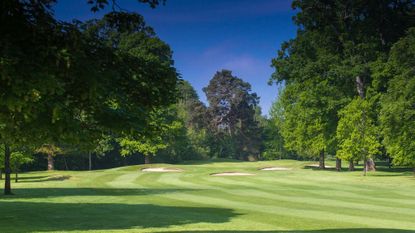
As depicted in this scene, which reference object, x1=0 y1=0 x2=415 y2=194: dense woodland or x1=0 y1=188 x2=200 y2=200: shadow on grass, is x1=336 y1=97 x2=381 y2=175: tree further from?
x1=0 y1=188 x2=200 y2=200: shadow on grass

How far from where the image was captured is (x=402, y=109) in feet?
120

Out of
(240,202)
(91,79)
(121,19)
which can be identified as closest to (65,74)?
(91,79)

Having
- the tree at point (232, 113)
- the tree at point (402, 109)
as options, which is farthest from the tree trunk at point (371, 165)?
the tree at point (232, 113)

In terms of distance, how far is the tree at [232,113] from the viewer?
10512 centimetres

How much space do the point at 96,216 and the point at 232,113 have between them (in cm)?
8919

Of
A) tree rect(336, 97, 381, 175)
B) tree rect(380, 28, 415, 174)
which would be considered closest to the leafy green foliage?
tree rect(336, 97, 381, 175)

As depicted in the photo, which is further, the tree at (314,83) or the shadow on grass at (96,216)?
the tree at (314,83)

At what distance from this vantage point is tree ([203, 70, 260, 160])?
105125 millimetres

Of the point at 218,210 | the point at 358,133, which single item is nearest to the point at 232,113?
the point at 358,133

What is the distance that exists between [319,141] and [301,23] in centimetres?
1309

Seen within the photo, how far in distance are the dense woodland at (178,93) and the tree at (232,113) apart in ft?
0.84

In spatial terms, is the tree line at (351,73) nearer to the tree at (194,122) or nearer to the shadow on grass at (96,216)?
the shadow on grass at (96,216)

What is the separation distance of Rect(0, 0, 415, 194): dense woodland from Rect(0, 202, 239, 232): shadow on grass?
9.59ft

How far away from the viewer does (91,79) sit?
23.2ft
